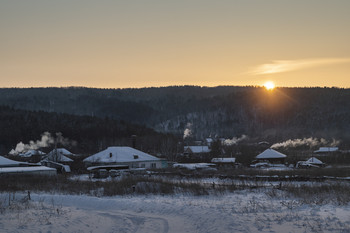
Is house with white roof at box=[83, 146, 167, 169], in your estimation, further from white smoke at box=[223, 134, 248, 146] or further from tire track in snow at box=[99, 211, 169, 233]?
white smoke at box=[223, 134, 248, 146]

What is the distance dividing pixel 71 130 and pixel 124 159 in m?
87.5

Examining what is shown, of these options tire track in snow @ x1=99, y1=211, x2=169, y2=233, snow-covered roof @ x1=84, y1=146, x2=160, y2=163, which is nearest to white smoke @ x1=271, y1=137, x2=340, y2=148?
snow-covered roof @ x1=84, y1=146, x2=160, y2=163

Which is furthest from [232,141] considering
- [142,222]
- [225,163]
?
[142,222]

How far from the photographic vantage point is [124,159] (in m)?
68.8

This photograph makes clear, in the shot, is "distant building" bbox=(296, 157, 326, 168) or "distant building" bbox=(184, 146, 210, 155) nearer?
"distant building" bbox=(296, 157, 326, 168)

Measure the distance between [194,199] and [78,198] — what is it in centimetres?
643

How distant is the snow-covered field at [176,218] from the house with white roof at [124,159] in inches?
1838

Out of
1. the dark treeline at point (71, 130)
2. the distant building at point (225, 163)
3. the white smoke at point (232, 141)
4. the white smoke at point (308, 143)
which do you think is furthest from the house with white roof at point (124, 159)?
the white smoke at point (308, 143)

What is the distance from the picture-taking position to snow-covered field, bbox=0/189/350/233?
48.3 ft

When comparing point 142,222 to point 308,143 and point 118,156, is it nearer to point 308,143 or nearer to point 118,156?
point 118,156

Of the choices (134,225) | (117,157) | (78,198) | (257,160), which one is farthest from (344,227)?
(257,160)

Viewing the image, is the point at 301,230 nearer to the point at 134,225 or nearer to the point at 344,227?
the point at 344,227

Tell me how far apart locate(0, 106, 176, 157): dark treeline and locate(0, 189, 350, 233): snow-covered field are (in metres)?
107

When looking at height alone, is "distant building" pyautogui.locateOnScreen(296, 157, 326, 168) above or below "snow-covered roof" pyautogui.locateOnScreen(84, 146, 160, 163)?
below
